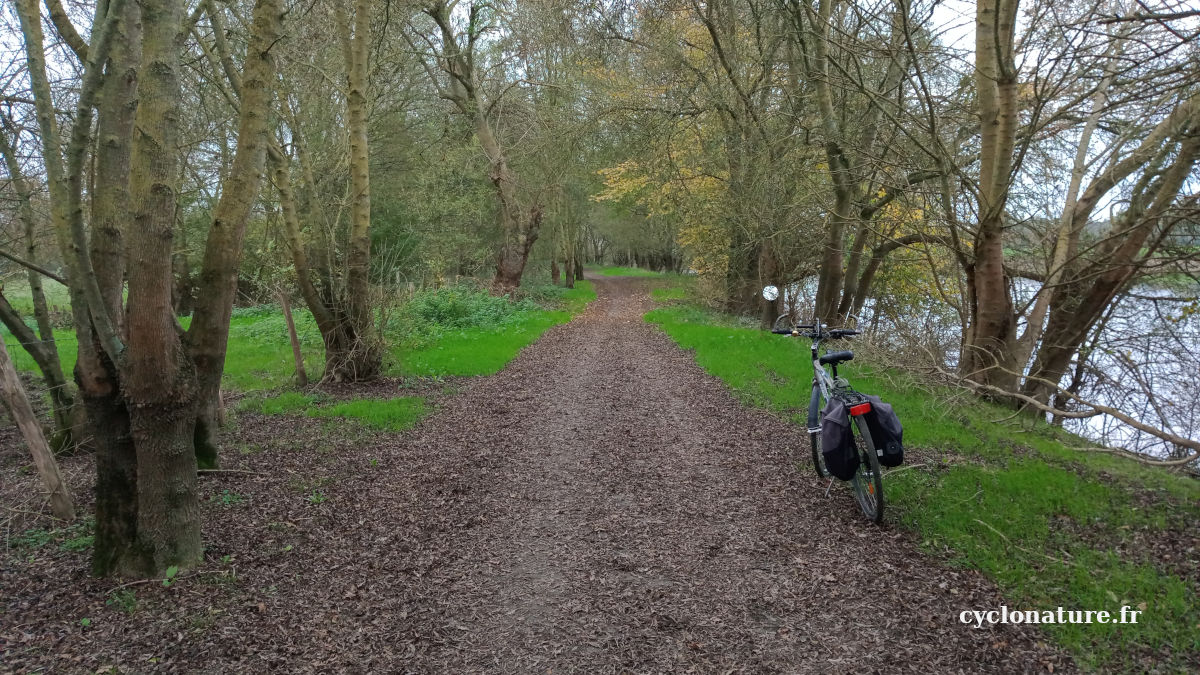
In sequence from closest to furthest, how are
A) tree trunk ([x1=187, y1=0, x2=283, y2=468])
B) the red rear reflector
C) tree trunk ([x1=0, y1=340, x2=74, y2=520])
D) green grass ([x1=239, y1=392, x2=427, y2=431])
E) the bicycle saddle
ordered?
tree trunk ([x1=0, y1=340, x2=74, y2=520]), the red rear reflector, tree trunk ([x1=187, y1=0, x2=283, y2=468]), the bicycle saddle, green grass ([x1=239, y1=392, x2=427, y2=431])

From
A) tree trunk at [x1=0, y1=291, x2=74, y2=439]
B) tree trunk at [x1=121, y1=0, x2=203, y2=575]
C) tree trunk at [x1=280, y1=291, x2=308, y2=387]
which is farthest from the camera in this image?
tree trunk at [x1=280, y1=291, x2=308, y2=387]

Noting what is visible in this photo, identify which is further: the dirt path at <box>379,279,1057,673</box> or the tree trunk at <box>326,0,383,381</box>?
the tree trunk at <box>326,0,383,381</box>

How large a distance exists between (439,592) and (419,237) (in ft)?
57.1

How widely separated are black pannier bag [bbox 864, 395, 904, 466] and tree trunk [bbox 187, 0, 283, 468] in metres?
4.81

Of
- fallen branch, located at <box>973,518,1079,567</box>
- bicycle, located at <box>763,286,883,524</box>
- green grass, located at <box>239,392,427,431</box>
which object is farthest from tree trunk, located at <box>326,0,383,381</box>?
fallen branch, located at <box>973,518,1079,567</box>

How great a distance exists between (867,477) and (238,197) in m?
5.16

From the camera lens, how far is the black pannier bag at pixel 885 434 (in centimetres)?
430

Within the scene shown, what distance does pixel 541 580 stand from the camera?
3.99 m

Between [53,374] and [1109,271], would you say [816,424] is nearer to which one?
[1109,271]

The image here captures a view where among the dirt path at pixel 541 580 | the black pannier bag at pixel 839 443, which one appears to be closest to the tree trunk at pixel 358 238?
the dirt path at pixel 541 580

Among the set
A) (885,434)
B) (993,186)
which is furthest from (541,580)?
(993,186)

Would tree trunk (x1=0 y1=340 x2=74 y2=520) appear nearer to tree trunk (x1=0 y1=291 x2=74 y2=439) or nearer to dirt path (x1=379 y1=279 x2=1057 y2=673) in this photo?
tree trunk (x1=0 y1=291 x2=74 y2=439)

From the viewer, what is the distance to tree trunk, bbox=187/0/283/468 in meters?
4.41

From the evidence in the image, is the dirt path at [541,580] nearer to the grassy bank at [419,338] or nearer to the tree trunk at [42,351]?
the tree trunk at [42,351]
